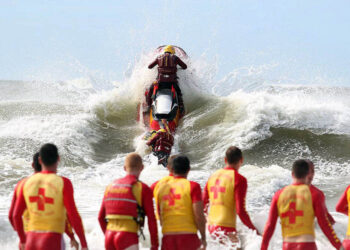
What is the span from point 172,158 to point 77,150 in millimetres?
10206

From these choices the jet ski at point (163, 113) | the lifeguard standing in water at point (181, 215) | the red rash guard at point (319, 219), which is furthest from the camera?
the jet ski at point (163, 113)

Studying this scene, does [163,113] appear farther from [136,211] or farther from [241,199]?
[136,211]

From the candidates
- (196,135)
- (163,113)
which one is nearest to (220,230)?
(163,113)

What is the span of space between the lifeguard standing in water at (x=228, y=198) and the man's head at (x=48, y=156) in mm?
1656

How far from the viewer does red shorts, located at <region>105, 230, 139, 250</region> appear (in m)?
4.76

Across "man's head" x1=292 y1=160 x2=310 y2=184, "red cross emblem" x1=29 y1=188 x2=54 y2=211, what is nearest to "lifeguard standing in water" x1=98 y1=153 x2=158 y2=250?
"red cross emblem" x1=29 y1=188 x2=54 y2=211

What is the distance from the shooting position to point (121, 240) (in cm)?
477

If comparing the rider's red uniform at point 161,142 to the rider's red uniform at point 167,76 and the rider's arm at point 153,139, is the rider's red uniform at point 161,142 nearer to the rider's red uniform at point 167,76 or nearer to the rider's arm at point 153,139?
the rider's arm at point 153,139

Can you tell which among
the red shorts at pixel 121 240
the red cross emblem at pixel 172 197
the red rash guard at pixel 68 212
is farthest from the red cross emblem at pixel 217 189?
the red rash guard at pixel 68 212

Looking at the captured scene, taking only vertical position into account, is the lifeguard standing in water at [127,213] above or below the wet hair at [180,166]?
below

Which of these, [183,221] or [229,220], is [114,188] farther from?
[229,220]

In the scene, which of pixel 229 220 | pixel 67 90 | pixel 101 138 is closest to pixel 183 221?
pixel 229 220

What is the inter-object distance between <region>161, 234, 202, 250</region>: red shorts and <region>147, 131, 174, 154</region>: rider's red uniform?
8.01 meters

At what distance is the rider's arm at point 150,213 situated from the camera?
477cm
